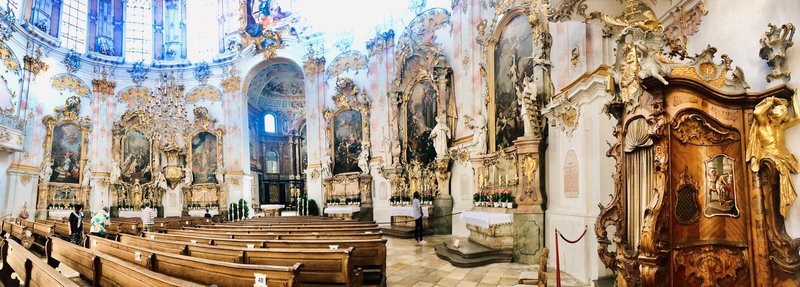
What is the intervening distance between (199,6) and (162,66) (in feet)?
14.2

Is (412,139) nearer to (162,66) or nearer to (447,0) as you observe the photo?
(447,0)

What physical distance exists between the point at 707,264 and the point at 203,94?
24.9 metres

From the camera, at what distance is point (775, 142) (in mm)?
3754

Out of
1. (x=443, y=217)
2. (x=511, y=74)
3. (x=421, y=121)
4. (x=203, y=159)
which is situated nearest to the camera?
(x=511, y=74)

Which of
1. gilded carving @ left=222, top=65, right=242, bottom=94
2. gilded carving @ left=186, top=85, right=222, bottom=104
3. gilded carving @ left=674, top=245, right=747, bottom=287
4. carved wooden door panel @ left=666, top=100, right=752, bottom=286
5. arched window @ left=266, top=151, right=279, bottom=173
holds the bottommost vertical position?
gilded carving @ left=674, top=245, right=747, bottom=287

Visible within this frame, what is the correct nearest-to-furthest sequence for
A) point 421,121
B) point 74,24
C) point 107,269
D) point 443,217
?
point 107,269
point 443,217
point 421,121
point 74,24

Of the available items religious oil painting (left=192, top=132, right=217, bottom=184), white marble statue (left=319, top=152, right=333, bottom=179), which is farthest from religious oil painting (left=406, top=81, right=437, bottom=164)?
religious oil painting (left=192, top=132, right=217, bottom=184)

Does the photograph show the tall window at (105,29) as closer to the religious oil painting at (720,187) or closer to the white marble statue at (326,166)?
the white marble statue at (326,166)

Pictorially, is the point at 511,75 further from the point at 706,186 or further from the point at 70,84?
the point at 70,84

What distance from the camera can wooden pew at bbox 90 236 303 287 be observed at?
3.27m

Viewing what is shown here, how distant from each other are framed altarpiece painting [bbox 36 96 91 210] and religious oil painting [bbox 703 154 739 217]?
25.0m

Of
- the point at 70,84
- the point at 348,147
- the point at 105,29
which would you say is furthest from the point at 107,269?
the point at 105,29

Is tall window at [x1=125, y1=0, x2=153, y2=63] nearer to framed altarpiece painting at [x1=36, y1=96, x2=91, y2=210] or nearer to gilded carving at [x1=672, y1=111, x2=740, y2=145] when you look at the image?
framed altarpiece painting at [x1=36, y1=96, x2=91, y2=210]

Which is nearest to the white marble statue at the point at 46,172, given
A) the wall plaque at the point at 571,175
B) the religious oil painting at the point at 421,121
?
the religious oil painting at the point at 421,121
